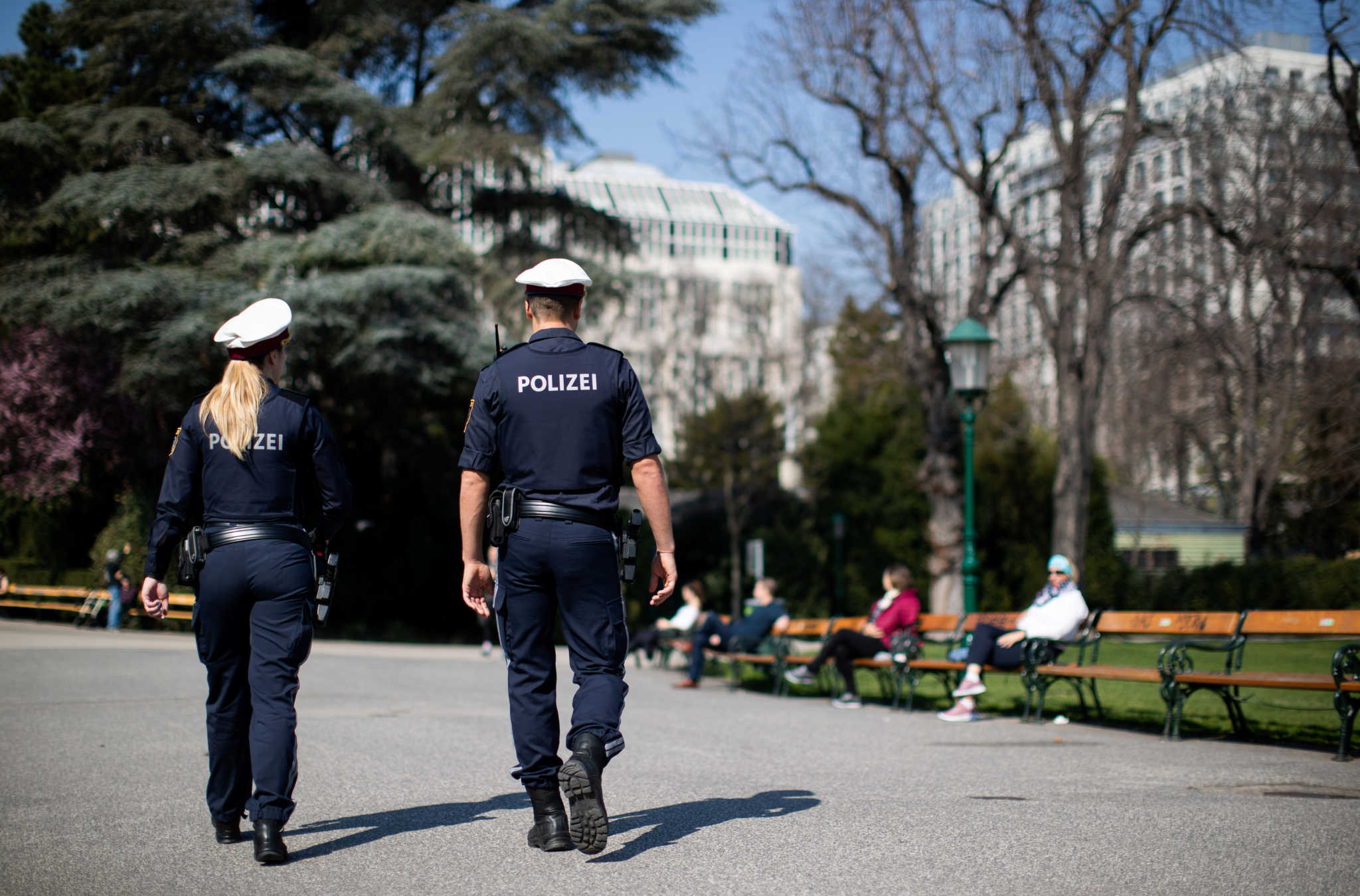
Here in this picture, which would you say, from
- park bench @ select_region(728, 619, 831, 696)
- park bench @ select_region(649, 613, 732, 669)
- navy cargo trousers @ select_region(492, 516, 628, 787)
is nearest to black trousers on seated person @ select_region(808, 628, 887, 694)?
park bench @ select_region(728, 619, 831, 696)

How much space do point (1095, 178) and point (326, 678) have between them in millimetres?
16617

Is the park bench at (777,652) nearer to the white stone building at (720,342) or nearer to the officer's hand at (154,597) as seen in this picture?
the officer's hand at (154,597)

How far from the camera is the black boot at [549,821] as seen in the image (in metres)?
4.34

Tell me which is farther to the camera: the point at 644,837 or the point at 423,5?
the point at 423,5


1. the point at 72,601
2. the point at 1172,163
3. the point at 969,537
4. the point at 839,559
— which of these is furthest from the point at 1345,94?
the point at 72,601

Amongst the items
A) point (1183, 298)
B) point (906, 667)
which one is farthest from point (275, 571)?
point (1183, 298)

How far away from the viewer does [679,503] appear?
37.8 m

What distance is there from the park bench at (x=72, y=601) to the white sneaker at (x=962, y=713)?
16.4m

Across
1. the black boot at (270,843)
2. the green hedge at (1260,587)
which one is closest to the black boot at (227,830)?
the black boot at (270,843)

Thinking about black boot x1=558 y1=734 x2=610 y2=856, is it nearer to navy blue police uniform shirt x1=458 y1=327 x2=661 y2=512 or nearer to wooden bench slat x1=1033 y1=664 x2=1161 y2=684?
navy blue police uniform shirt x1=458 y1=327 x2=661 y2=512

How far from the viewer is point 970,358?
14625mm

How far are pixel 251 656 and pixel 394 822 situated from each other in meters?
0.97

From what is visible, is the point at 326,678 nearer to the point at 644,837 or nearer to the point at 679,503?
the point at 644,837

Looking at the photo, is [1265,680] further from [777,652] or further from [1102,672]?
[777,652]
